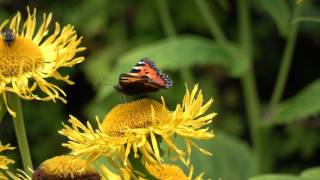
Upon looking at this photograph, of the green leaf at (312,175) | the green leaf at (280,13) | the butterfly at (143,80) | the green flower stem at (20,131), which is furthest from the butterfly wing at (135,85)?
the green leaf at (280,13)

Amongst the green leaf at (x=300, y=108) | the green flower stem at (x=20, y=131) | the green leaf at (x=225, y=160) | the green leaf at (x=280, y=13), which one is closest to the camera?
the green flower stem at (x=20, y=131)

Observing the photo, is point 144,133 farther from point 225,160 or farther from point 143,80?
point 225,160

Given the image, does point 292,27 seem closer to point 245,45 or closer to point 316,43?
point 245,45

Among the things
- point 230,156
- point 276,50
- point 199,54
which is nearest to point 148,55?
point 199,54

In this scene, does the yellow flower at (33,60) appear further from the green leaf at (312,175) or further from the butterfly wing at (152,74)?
the green leaf at (312,175)

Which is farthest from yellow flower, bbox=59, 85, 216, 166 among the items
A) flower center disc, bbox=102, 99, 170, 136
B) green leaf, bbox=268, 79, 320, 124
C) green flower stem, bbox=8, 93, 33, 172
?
green leaf, bbox=268, 79, 320, 124

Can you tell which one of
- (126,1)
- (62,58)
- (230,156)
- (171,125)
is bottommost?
(230,156)

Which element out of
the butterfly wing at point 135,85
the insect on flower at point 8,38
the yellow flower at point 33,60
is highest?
the insect on flower at point 8,38

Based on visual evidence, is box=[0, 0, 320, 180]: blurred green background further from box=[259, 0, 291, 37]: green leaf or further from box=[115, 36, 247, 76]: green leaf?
box=[259, 0, 291, 37]: green leaf
